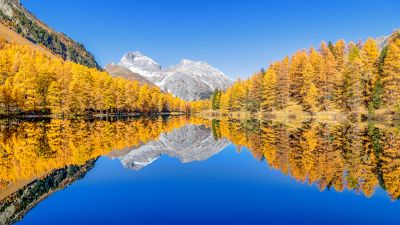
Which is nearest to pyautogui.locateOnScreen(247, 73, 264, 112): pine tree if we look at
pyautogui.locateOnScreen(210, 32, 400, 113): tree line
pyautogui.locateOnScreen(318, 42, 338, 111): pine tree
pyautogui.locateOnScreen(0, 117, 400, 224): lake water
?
pyautogui.locateOnScreen(210, 32, 400, 113): tree line

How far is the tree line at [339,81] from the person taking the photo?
69000mm

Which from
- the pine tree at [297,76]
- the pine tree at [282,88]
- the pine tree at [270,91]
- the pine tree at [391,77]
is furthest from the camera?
the pine tree at [270,91]

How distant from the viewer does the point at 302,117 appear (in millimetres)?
85875

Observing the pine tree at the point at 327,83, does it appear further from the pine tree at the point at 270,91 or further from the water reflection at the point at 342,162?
the water reflection at the point at 342,162

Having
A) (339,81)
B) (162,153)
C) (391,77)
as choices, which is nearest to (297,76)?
(339,81)

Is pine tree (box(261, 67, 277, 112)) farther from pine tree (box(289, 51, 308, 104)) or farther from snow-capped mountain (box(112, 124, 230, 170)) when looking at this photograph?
snow-capped mountain (box(112, 124, 230, 170))

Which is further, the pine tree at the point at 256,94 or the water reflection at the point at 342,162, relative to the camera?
the pine tree at the point at 256,94

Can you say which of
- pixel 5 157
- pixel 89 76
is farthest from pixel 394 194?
pixel 89 76

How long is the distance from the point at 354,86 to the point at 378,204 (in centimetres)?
6570

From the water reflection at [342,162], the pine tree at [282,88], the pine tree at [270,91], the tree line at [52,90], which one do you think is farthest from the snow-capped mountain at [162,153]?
the pine tree at [270,91]

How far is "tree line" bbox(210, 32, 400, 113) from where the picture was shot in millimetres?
69000

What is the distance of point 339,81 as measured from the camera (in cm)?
8188

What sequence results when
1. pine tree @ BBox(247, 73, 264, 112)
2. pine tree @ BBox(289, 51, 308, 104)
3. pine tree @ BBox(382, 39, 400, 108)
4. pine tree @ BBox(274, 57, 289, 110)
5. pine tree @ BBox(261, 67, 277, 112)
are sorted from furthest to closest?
pine tree @ BBox(247, 73, 264, 112) → pine tree @ BBox(261, 67, 277, 112) → pine tree @ BBox(274, 57, 289, 110) → pine tree @ BBox(289, 51, 308, 104) → pine tree @ BBox(382, 39, 400, 108)

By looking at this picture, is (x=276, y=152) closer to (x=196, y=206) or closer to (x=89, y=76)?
(x=196, y=206)
